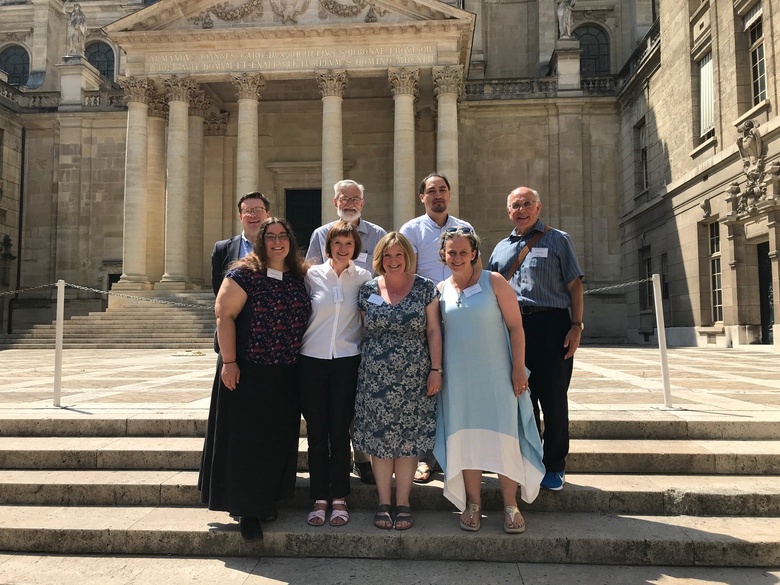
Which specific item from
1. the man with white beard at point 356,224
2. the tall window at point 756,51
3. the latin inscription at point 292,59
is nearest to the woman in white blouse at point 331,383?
the man with white beard at point 356,224

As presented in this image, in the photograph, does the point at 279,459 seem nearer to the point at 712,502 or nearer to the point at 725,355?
the point at 712,502

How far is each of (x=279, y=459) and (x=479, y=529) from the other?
1.45 meters

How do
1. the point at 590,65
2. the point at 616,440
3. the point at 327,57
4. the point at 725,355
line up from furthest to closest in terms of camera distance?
1. the point at 590,65
2. the point at 327,57
3. the point at 725,355
4. the point at 616,440

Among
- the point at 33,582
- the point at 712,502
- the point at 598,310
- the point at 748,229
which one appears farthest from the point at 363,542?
the point at 598,310

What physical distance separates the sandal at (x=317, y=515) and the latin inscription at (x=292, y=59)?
20.6m

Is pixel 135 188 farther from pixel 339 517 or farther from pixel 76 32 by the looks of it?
pixel 339 517

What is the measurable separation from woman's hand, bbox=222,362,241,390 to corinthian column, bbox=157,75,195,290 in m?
19.4

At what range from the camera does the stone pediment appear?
22.0 meters

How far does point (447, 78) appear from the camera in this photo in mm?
21828

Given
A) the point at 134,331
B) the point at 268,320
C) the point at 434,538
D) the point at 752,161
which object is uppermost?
the point at 752,161

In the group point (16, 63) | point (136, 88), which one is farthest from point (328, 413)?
point (16, 63)

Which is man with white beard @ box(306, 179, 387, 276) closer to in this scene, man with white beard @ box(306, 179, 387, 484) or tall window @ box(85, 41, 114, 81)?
man with white beard @ box(306, 179, 387, 484)

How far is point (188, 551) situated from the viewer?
4.04 meters

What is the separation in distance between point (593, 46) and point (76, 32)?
2476 cm
